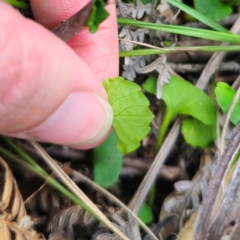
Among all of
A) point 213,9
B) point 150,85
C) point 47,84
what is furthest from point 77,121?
point 213,9

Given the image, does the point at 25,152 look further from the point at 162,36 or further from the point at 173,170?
the point at 162,36

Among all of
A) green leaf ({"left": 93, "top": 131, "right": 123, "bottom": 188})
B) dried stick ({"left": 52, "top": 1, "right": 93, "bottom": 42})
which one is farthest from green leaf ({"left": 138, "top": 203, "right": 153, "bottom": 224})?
dried stick ({"left": 52, "top": 1, "right": 93, "bottom": 42})

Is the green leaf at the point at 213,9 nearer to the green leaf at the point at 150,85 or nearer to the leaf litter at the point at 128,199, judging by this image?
the leaf litter at the point at 128,199

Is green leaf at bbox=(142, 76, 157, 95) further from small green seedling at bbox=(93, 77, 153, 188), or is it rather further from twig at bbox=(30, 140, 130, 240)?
twig at bbox=(30, 140, 130, 240)

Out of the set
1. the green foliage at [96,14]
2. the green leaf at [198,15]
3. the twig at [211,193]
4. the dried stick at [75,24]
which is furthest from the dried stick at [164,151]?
the green foliage at [96,14]

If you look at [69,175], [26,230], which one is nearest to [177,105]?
[69,175]

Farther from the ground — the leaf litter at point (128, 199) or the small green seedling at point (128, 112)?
the small green seedling at point (128, 112)
